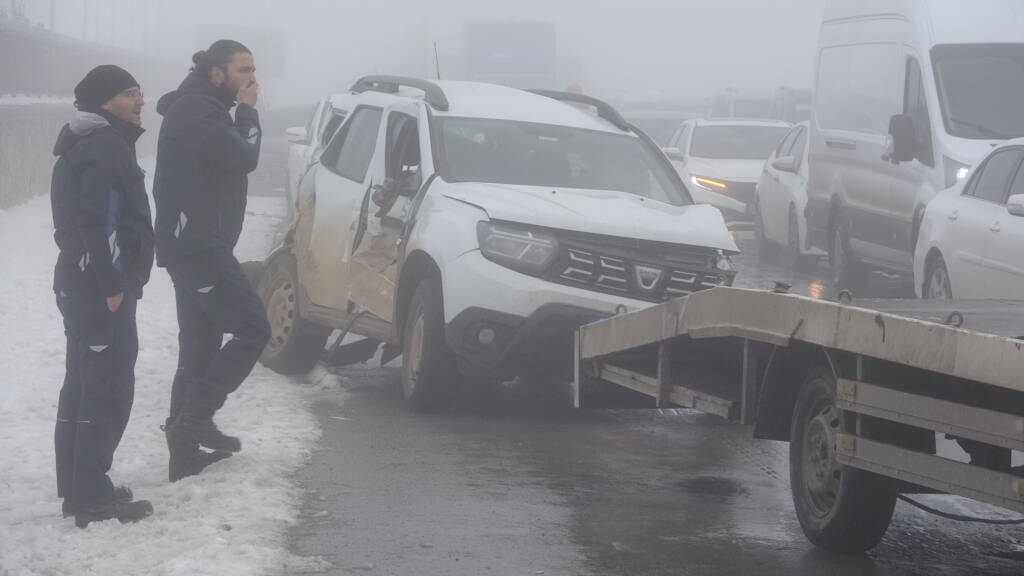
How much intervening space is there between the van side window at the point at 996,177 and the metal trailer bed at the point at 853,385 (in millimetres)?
4419

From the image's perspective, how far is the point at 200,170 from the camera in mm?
7488

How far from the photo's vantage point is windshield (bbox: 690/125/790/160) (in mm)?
23047

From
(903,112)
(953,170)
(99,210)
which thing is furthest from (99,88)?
(903,112)

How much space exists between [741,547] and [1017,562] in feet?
3.29

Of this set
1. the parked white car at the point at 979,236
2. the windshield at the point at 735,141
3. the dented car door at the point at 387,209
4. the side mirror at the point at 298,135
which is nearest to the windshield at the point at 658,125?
the windshield at the point at 735,141

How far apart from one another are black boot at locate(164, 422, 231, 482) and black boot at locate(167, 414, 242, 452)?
0.5 inches

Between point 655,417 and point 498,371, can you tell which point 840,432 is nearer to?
point 498,371

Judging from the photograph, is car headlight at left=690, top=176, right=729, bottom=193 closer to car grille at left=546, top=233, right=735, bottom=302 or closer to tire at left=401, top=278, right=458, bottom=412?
tire at left=401, top=278, right=458, bottom=412

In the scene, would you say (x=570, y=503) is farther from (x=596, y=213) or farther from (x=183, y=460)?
(x=596, y=213)

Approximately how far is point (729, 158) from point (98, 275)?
56.2 feet

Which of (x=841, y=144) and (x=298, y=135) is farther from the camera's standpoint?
(x=298, y=135)

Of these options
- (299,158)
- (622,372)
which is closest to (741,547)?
(622,372)

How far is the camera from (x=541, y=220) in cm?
881

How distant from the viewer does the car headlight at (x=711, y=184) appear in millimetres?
22062
